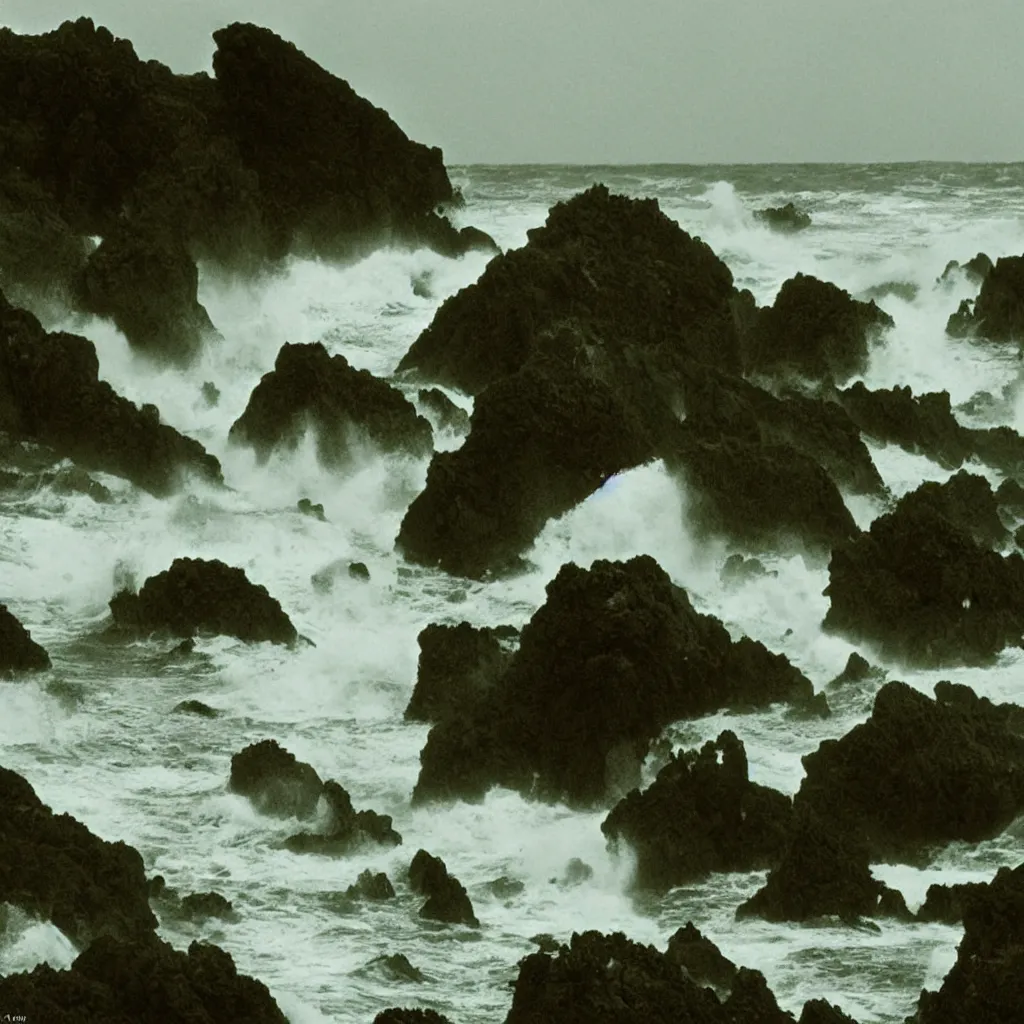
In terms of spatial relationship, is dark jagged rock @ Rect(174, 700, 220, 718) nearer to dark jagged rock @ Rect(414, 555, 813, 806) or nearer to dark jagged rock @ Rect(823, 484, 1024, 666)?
dark jagged rock @ Rect(414, 555, 813, 806)

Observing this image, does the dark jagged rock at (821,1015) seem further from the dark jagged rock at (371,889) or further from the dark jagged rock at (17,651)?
the dark jagged rock at (17,651)

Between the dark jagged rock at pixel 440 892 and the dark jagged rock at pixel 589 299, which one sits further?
the dark jagged rock at pixel 589 299

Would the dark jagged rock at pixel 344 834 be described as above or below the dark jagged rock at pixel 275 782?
below

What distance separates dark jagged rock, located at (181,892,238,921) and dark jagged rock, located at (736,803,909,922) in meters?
4.15

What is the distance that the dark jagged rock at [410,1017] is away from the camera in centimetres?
2777

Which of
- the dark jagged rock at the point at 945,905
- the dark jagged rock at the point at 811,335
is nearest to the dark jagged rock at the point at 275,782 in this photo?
the dark jagged rock at the point at 945,905

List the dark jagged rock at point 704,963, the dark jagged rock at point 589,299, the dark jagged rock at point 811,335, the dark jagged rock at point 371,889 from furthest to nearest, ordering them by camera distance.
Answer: the dark jagged rock at point 811,335
the dark jagged rock at point 589,299
the dark jagged rock at point 371,889
the dark jagged rock at point 704,963

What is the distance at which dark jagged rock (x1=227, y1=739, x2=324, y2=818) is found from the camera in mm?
34344

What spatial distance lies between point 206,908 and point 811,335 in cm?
1959

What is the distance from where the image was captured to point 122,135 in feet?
168

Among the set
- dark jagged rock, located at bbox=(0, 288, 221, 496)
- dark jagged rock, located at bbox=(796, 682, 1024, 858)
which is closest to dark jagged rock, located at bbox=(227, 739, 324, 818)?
dark jagged rock, located at bbox=(796, 682, 1024, 858)

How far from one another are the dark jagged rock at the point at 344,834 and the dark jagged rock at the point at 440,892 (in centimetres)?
101

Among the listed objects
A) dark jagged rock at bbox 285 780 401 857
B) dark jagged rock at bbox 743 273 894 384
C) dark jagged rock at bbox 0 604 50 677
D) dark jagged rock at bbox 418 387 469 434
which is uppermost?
dark jagged rock at bbox 743 273 894 384

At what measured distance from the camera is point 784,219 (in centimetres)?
5722
